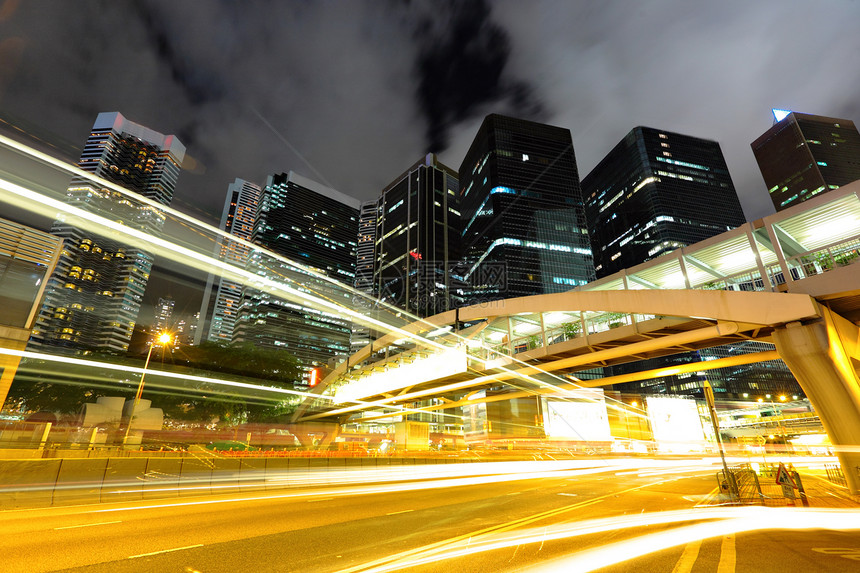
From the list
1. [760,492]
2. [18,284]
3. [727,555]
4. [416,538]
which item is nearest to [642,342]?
[760,492]

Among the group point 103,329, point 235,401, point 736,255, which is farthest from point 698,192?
point 103,329

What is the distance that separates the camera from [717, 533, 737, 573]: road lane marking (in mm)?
5391

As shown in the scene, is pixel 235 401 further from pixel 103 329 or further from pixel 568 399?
pixel 103 329

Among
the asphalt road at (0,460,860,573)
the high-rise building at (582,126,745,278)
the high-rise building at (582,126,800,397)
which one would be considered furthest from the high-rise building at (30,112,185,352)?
the high-rise building at (582,126,745,278)

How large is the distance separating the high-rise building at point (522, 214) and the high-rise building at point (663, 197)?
38731mm

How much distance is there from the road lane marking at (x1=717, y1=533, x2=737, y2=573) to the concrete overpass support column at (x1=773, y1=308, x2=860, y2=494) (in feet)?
35.5

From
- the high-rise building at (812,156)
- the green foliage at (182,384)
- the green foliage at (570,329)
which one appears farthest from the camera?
the high-rise building at (812,156)

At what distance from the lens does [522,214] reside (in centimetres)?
14288

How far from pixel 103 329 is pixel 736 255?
23919 centimetres

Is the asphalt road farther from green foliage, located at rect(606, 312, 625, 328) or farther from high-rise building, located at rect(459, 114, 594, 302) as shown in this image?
high-rise building, located at rect(459, 114, 594, 302)

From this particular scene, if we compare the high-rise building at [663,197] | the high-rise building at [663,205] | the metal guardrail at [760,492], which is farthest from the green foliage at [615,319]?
the high-rise building at [663,197]

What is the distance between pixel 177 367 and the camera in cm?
5200

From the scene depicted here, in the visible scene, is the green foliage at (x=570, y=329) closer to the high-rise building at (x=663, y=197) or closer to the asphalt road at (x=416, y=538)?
the asphalt road at (x=416, y=538)

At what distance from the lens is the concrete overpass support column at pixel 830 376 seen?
1362cm
